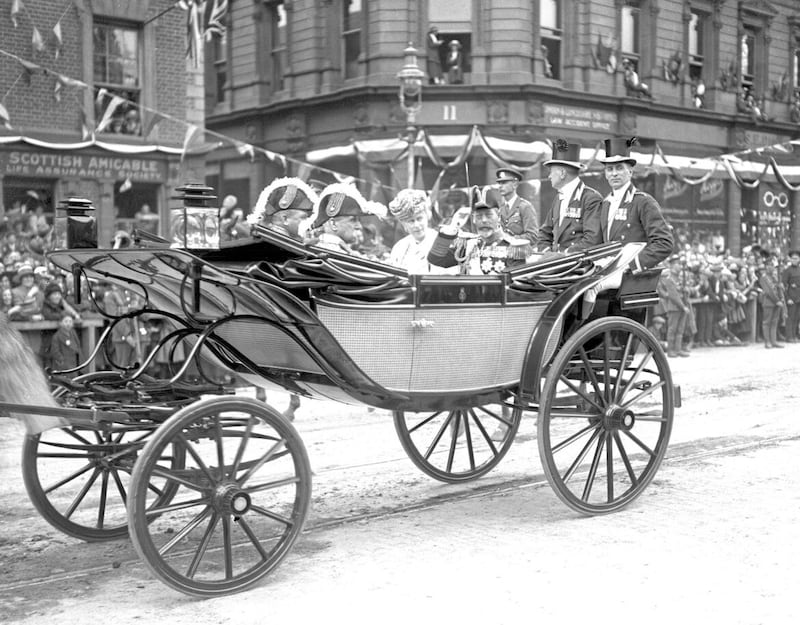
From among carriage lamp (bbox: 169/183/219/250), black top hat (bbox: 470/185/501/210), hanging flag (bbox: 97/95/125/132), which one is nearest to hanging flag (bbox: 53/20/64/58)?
hanging flag (bbox: 97/95/125/132)

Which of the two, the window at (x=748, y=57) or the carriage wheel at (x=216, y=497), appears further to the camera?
the window at (x=748, y=57)

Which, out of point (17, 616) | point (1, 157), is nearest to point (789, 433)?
point (17, 616)

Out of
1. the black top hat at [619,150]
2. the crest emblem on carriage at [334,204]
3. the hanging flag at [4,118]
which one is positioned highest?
the hanging flag at [4,118]

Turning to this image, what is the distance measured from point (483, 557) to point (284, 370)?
137 centimetres

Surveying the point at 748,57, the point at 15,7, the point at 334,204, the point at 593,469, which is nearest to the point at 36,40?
the point at 15,7

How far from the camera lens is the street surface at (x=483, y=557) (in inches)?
166

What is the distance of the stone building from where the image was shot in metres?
23.5

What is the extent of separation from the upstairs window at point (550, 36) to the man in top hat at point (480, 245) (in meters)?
17.9

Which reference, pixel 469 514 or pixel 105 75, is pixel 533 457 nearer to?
pixel 469 514

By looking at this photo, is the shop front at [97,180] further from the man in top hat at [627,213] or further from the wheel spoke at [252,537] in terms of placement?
the wheel spoke at [252,537]

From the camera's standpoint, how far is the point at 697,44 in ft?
94.7

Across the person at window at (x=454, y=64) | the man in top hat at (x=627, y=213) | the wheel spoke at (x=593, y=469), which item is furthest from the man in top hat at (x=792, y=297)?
the wheel spoke at (x=593, y=469)

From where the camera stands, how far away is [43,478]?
7102 millimetres

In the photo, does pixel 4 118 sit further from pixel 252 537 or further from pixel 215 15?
pixel 252 537
